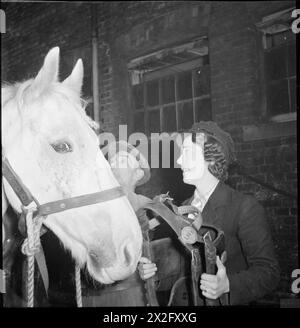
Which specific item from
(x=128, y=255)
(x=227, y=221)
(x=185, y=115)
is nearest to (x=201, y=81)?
(x=185, y=115)

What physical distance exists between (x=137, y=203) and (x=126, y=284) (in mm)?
379

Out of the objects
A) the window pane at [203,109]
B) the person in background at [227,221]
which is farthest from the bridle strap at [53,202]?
the window pane at [203,109]

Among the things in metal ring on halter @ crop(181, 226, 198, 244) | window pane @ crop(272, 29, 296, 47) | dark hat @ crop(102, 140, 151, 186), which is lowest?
metal ring on halter @ crop(181, 226, 198, 244)

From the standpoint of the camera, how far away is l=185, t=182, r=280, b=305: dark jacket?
149cm

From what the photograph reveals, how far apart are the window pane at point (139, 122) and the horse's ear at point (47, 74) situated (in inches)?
22.6

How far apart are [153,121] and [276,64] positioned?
28.0 inches

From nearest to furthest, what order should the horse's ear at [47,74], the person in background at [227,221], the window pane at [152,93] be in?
the horse's ear at [47,74] < the person in background at [227,221] < the window pane at [152,93]

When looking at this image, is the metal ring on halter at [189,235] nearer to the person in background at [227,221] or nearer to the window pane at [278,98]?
the person in background at [227,221]

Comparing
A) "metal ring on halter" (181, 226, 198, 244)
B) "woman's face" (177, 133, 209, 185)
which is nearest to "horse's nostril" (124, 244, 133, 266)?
"metal ring on halter" (181, 226, 198, 244)

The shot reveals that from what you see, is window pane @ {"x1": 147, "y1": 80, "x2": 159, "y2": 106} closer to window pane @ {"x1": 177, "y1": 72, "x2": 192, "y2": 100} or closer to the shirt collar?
window pane @ {"x1": 177, "y1": 72, "x2": 192, "y2": 100}

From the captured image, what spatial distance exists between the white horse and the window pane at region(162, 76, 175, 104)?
64 centimetres

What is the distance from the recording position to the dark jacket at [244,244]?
1486mm

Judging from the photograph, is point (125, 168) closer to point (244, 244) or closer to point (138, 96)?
point (138, 96)
